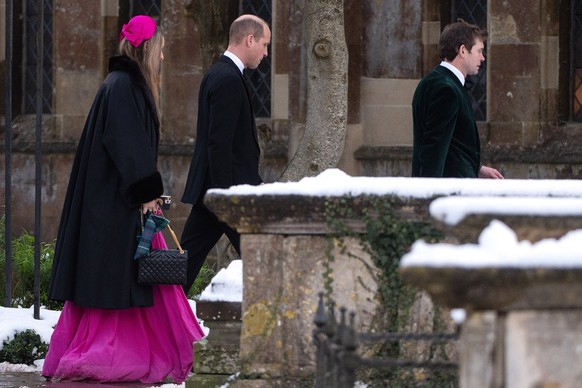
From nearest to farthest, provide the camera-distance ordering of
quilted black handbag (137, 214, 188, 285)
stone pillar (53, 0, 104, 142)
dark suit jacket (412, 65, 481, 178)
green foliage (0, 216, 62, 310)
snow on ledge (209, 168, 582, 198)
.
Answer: snow on ledge (209, 168, 582, 198) → dark suit jacket (412, 65, 481, 178) → quilted black handbag (137, 214, 188, 285) → green foliage (0, 216, 62, 310) → stone pillar (53, 0, 104, 142)

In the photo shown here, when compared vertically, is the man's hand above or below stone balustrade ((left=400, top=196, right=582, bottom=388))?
above

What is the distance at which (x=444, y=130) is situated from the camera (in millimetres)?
7781

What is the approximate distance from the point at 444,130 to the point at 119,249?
176 centimetres

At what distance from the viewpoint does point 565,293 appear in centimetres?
382

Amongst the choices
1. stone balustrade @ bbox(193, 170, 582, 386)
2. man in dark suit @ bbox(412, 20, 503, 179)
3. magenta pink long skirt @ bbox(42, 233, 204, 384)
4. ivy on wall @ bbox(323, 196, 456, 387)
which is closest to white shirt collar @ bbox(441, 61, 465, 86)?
man in dark suit @ bbox(412, 20, 503, 179)

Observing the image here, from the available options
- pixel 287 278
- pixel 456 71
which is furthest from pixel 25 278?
pixel 287 278

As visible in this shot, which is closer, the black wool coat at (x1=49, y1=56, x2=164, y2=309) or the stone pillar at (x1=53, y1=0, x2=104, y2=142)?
the black wool coat at (x1=49, y1=56, x2=164, y2=309)

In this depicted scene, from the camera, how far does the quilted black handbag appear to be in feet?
25.9

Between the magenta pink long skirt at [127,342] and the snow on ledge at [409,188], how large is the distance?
174 cm

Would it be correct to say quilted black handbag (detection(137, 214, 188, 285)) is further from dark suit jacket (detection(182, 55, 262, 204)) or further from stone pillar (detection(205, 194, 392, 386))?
stone pillar (detection(205, 194, 392, 386))

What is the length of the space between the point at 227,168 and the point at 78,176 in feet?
2.53

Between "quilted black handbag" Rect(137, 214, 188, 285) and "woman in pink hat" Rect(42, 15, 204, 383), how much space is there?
0.11 metres

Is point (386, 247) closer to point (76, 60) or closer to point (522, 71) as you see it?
point (522, 71)

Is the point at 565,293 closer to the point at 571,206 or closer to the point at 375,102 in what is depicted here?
the point at 571,206
